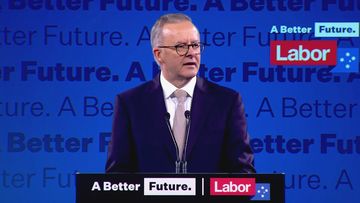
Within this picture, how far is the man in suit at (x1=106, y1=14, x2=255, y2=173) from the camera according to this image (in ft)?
7.88

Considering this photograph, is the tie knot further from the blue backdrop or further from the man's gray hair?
the blue backdrop

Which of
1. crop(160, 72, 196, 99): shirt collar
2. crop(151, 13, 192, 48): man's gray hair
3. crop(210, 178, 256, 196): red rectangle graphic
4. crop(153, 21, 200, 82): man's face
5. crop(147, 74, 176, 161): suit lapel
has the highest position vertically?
crop(151, 13, 192, 48): man's gray hair

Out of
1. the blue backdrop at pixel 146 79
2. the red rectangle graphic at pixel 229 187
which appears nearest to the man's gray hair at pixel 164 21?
the red rectangle graphic at pixel 229 187

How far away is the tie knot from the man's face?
5cm

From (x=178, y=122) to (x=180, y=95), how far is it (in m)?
0.14

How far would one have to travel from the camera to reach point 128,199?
1.70m

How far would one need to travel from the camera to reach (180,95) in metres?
2.57

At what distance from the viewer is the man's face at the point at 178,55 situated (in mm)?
2523

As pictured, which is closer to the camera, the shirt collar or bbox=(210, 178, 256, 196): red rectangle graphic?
bbox=(210, 178, 256, 196): red rectangle graphic

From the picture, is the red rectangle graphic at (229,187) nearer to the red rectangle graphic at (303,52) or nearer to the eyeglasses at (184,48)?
the eyeglasses at (184,48)

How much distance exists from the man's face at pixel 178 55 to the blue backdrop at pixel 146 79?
1.64 metres

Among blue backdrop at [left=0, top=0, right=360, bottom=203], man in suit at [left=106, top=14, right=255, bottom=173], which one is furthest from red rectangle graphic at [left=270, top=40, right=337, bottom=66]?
man in suit at [left=106, top=14, right=255, bottom=173]

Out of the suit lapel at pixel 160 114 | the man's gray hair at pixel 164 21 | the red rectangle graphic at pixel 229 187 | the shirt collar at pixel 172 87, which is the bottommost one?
the red rectangle graphic at pixel 229 187

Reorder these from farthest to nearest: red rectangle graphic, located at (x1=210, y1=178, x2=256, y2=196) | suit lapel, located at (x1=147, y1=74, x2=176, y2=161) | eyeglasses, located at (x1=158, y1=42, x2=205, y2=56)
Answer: eyeglasses, located at (x1=158, y1=42, x2=205, y2=56) < suit lapel, located at (x1=147, y1=74, x2=176, y2=161) < red rectangle graphic, located at (x1=210, y1=178, x2=256, y2=196)
